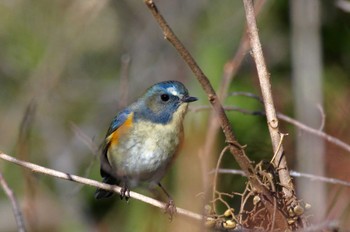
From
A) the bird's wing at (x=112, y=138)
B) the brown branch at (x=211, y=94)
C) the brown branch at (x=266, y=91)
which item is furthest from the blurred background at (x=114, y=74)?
the brown branch at (x=211, y=94)

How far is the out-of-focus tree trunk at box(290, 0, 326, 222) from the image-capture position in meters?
3.65

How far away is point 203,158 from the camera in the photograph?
2512 millimetres

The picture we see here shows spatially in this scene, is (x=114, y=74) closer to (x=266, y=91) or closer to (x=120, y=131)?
(x=120, y=131)

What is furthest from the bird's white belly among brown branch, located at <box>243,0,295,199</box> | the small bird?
brown branch, located at <box>243,0,295,199</box>

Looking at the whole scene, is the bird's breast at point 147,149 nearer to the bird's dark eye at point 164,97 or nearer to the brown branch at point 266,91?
the bird's dark eye at point 164,97

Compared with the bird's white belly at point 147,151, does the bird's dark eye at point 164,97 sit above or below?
above

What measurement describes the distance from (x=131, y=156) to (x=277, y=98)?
4.97 ft

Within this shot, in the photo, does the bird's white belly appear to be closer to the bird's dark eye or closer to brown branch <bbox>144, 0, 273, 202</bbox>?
the bird's dark eye

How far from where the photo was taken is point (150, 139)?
5215 mm

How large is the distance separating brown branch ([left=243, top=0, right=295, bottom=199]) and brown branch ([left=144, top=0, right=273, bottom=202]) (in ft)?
0.53

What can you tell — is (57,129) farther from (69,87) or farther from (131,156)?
(131,156)

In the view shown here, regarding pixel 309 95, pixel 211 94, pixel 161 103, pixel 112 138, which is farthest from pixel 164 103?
pixel 211 94

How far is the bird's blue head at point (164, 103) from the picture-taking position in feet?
17.3

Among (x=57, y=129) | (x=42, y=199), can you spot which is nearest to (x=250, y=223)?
(x=42, y=199)
